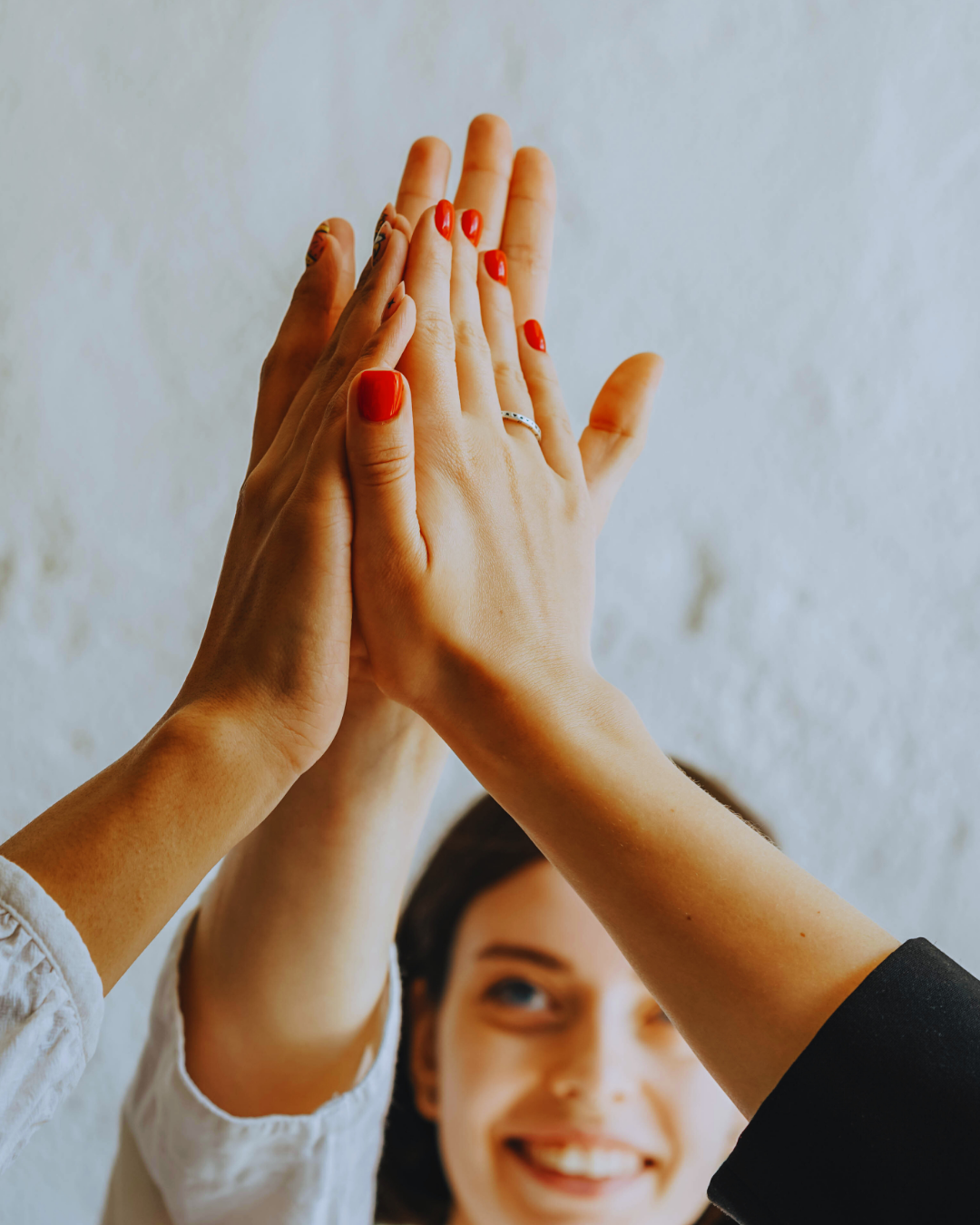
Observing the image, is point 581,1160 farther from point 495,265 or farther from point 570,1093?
point 495,265

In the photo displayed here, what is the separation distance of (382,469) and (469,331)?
16cm

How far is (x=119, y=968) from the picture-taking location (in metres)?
0.40

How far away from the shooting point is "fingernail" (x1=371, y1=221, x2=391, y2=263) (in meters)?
0.67

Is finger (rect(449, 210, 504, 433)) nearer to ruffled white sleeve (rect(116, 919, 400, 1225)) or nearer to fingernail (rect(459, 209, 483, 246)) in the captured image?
fingernail (rect(459, 209, 483, 246))

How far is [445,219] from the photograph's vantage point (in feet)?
2.27

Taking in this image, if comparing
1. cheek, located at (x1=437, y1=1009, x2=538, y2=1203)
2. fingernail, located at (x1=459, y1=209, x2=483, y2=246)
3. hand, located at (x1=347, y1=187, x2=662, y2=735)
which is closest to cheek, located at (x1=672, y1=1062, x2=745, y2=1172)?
cheek, located at (x1=437, y1=1009, x2=538, y2=1203)

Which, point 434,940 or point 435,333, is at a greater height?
point 435,333

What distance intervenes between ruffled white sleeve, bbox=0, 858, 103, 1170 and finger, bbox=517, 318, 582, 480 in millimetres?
438

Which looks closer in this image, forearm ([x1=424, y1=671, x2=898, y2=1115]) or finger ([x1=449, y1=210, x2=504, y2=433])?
forearm ([x1=424, y1=671, x2=898, y2=1115])

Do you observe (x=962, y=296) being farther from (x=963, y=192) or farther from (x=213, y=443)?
(x=213, y=443)

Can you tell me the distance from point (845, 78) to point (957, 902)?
79cm

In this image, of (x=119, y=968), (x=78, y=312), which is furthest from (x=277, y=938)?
(x=78, y=312)

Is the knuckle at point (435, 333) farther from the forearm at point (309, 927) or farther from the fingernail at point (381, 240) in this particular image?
the forearm at point (309, 927)

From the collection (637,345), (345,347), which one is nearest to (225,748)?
(345,347)
